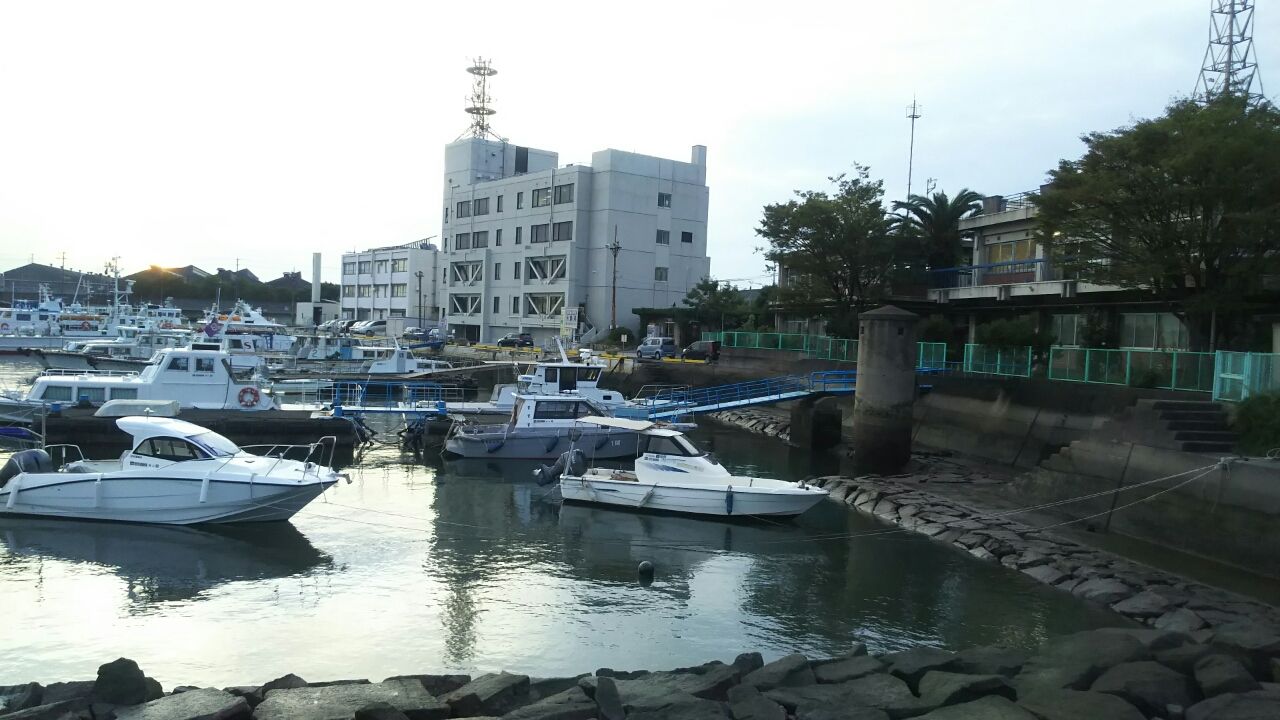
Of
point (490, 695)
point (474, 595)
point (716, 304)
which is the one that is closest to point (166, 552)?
point (474, 595)

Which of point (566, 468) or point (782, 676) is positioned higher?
point (566, 468)

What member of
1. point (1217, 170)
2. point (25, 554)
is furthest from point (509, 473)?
point (1217, 170)

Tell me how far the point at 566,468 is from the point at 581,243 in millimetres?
54886

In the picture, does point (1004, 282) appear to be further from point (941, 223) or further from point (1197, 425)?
point (1197, 425)

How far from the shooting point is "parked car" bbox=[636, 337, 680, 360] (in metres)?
59.2

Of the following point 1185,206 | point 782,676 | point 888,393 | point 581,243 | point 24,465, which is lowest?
point 782,676

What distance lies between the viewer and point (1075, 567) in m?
17.5

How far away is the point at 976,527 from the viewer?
68.2ft

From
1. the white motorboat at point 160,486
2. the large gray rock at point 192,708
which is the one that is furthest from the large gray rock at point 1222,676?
the white motorboat at point 160,486

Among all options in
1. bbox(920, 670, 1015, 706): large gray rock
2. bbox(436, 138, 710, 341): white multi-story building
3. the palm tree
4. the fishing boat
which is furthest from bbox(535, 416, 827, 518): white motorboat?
bbox(436, 138, 710, 341): white multi-story building

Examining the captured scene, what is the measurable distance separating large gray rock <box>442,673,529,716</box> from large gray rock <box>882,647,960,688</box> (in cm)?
476

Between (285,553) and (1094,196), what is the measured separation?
2368 cm

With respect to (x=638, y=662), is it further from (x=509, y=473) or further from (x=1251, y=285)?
(x=1251, y=285)

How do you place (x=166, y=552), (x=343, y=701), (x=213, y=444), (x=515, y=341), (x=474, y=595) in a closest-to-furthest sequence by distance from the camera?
(x=343, y=701)
(x=474, y=595)
(x=166, y=552)
(x=213, y=444)
(x=515, y=341)
